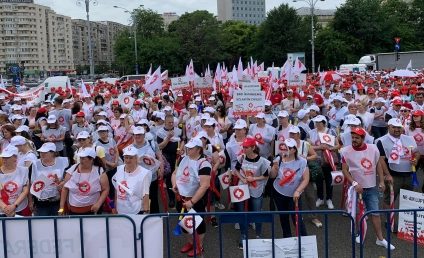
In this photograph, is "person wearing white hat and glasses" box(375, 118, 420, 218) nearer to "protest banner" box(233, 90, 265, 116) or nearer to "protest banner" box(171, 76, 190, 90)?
"protest banner" box(233, 90, 265, 116)

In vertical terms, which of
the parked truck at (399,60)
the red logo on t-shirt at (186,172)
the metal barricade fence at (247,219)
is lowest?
the metal barricade fence at (247,219)

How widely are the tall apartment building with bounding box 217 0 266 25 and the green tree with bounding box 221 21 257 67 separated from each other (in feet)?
221

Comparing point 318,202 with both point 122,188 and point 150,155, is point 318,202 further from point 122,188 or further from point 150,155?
A: point 122,188

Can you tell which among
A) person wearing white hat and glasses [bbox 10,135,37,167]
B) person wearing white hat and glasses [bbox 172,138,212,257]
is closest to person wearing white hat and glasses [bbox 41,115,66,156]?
person wearing white hat and glasses [bbox 10,135,37,167]

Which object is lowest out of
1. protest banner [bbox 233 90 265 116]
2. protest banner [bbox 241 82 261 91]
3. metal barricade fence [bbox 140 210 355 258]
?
metal barricade fence [bbox 140 210 355 258]

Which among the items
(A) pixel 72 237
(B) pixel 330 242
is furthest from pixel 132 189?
(B) pixel 330 242

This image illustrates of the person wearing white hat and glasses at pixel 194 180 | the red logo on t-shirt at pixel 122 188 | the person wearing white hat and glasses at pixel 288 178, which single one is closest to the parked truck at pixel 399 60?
the person wearing white hat and glasses at pixel 288 178

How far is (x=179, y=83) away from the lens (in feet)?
53.6

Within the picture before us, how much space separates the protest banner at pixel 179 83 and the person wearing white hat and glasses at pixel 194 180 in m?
9.96

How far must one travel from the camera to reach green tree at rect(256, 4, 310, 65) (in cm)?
6462

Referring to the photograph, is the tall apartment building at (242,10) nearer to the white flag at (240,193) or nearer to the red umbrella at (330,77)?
the red umbrella at (330,77)

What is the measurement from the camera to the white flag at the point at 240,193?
22.2 feet

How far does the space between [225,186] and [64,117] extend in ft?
18.6

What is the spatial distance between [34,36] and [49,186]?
15291 centimetres
